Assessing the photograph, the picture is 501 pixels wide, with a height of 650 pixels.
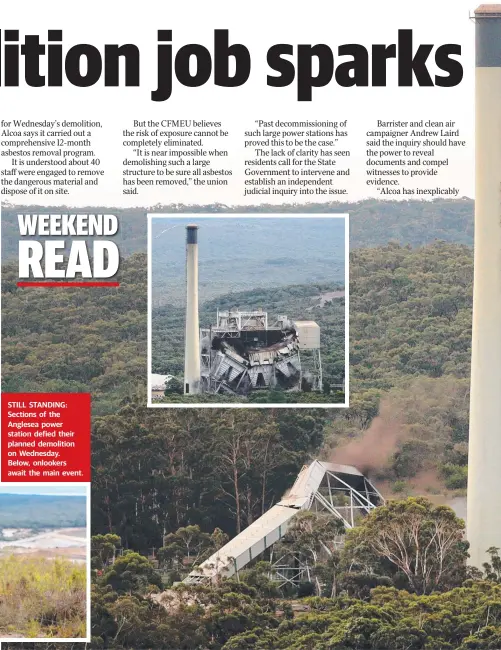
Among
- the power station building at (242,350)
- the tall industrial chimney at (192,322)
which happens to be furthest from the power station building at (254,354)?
the tall industrial chimney at (192,322)

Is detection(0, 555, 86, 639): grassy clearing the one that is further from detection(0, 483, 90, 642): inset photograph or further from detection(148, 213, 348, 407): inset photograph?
detection(148, 213, 348, 407): inset photograph

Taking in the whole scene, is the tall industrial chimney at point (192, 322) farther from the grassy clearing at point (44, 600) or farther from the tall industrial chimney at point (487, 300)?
the tall industrial chimney at point (487, 300)

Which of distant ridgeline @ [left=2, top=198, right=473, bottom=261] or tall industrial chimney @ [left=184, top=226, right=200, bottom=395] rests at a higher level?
distant ridgeline @ [left=2, top=198, right=473, bottom=261]

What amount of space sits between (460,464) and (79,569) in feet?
31.8

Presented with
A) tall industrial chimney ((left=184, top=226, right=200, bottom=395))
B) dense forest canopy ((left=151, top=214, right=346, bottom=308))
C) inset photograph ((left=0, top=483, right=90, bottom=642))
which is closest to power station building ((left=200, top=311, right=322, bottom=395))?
tall industrial chimney ((left=184, top=226, right=200, bottom=395))

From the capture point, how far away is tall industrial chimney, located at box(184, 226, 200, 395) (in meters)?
33.8

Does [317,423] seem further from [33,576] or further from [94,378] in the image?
[33,576]

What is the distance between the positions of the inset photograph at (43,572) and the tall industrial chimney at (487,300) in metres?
7.13

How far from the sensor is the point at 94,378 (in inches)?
1512

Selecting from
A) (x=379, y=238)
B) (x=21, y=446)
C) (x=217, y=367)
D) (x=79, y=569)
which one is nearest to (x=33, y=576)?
(x=79, y=569)

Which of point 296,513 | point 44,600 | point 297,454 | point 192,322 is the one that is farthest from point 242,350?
point 44,600
